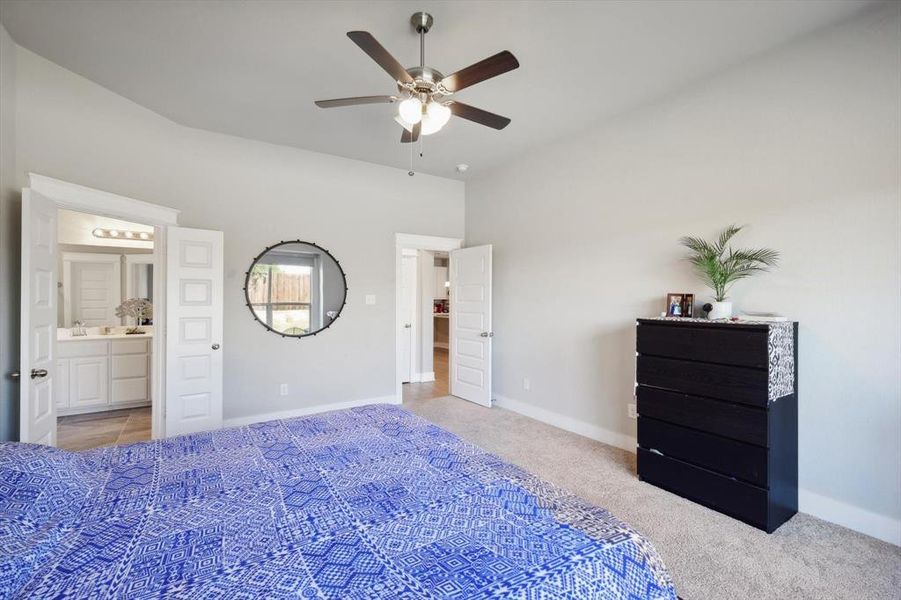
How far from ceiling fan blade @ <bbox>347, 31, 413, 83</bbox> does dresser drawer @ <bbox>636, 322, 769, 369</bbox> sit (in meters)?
2.27

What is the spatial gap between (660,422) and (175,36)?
3958 millimetres

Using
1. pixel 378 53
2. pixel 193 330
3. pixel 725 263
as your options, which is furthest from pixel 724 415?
pixel 193 330

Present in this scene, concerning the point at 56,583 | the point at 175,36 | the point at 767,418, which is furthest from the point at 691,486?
the point at 175,36

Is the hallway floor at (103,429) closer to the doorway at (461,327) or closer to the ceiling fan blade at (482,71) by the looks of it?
the doorway at (461,327)

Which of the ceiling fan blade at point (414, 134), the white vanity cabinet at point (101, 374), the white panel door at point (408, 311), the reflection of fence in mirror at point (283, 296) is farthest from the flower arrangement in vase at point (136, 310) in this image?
the ceiling fan blade at point (414, 134)

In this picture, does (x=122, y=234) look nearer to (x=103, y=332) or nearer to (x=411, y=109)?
(x=103, y=332)

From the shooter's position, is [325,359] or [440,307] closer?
[325,359]

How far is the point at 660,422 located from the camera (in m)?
2.85

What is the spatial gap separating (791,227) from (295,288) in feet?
13.7

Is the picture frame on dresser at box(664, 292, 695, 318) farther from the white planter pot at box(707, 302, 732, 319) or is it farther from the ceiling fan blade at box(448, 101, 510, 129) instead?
the ceiling fan blade at box(448, 101, 510, 129)

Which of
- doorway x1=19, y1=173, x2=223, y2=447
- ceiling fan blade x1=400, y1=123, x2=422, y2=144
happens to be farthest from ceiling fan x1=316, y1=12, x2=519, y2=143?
doorway x1=19, y1=173, x2=223, y2=447

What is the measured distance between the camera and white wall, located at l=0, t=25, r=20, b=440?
236 centimetres

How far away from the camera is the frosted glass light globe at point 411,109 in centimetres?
218

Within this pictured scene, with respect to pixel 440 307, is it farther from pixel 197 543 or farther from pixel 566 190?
pixel 197 543
